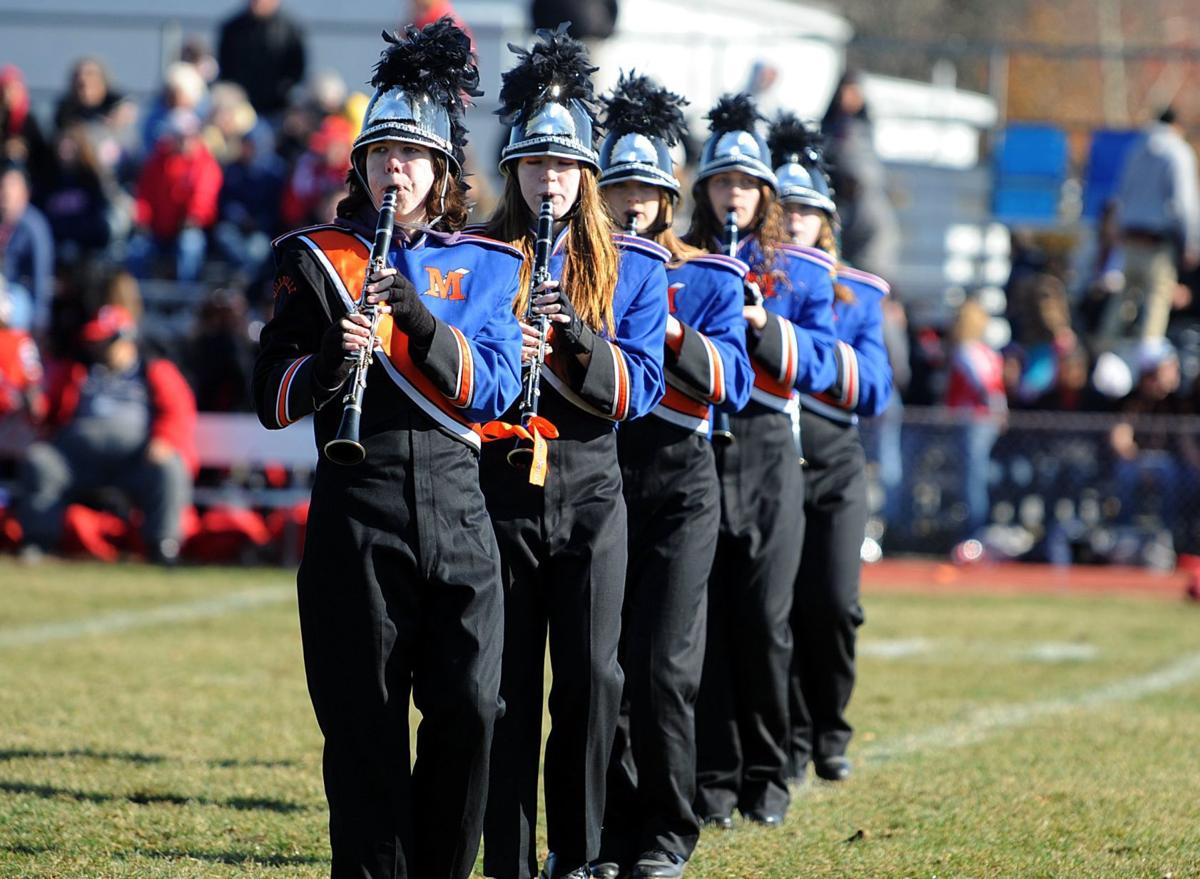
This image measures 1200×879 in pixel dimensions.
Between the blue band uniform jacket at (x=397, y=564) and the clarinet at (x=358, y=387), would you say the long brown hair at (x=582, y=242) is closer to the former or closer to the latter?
the blue band uniform jacket at (x=397, y=564)

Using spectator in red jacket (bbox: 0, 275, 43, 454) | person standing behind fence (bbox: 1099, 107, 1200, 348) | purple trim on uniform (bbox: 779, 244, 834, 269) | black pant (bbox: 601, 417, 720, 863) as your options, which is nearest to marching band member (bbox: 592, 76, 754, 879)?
black pant (bbox: 601, 417, 720, 863)

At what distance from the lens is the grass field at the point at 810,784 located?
19.2 ft

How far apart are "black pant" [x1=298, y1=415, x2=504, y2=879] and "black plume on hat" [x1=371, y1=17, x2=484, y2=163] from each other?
836 millimetres

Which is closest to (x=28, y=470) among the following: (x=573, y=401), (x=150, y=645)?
(x=150, y=645)

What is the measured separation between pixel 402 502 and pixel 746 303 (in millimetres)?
2218

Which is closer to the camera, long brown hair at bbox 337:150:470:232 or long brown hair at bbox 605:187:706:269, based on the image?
long brown hair at bbox 337:150:470:232

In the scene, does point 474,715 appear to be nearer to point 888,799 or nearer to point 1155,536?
point 888,799

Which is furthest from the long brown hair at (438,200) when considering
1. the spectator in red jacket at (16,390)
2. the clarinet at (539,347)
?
the spectator in red jacket at (16,390)

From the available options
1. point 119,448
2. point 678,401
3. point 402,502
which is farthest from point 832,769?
point 119,448

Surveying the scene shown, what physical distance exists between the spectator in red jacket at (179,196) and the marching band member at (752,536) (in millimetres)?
Result: 9924

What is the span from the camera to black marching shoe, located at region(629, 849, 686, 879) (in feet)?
18.3

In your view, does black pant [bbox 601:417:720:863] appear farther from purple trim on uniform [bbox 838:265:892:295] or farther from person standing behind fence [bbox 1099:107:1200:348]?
person standing behind fence [bbox 1099:107:1200:348]

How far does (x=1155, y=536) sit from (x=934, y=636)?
10.4 feet

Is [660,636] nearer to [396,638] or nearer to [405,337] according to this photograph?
[396,638]
